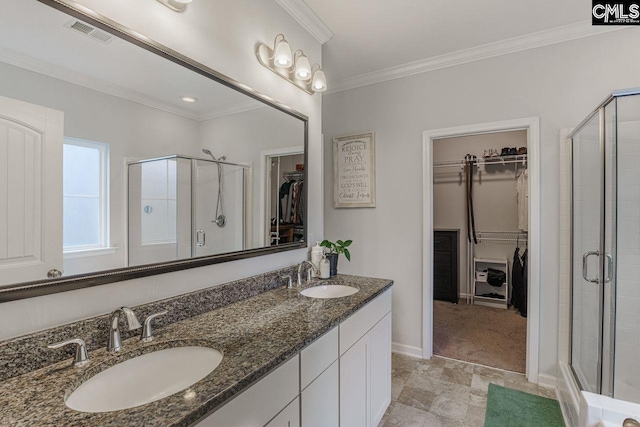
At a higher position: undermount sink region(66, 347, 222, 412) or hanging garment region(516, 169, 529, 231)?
hanging garment region(516, 169, 529, 231)

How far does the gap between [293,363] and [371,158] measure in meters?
2.32

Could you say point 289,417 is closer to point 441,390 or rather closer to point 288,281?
point 288,281

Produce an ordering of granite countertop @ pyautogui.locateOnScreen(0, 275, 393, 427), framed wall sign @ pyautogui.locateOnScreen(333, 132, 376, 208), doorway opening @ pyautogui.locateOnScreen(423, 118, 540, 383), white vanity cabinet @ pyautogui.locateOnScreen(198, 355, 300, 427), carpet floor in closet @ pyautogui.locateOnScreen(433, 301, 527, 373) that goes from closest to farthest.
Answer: granite countertop @ pyautogui.locateOnScreen(0, 275, 393, 427) < white vanity cabinet @ pyautogui.locateOnScreen(198, 355, 300, 427) < carpet floor in closet @ pyautogui.locateOnScreen(433, 301, 527, 373) < framed wall sign @ pyautogui.locateOnScreen(333, 132, 376, 208) < doorway opening @ pyautogui.locateOnScreen(423, 118, 540, 383)

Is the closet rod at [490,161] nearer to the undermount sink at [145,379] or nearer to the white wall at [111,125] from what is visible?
the white wall at [111,125]

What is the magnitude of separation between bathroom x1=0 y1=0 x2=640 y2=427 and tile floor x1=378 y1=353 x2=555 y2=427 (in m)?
0.02

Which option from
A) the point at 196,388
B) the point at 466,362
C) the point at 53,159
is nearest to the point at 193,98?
the point at 53,159

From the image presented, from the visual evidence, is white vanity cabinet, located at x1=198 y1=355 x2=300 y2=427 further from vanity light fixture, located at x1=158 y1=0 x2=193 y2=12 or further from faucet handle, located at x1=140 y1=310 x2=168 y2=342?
vanity light fixture, located at x1=158 y1=0 x2=193 y2=12

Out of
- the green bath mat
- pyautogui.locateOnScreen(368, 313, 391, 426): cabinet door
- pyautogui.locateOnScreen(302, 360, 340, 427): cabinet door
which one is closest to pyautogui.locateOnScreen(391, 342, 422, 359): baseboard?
the green bath mat

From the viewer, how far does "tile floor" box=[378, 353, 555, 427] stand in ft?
6.59

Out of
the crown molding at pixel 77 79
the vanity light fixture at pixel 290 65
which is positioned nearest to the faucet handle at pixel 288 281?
the crown molding at pixel 77 79

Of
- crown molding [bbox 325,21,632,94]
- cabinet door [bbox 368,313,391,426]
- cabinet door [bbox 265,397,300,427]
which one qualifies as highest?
crown molding [bbox 325,21,632,94]

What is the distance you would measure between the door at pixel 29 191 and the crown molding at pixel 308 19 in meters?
1.56

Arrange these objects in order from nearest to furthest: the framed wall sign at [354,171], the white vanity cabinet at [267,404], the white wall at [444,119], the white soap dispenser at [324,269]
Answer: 1. the white vanity cabinet at [267,404]
2. the white soap dispenser at [324,269]
3. the white wall at [444,119]
4. the framed wall sign at [354,171]

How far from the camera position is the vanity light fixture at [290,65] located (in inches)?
71.1
